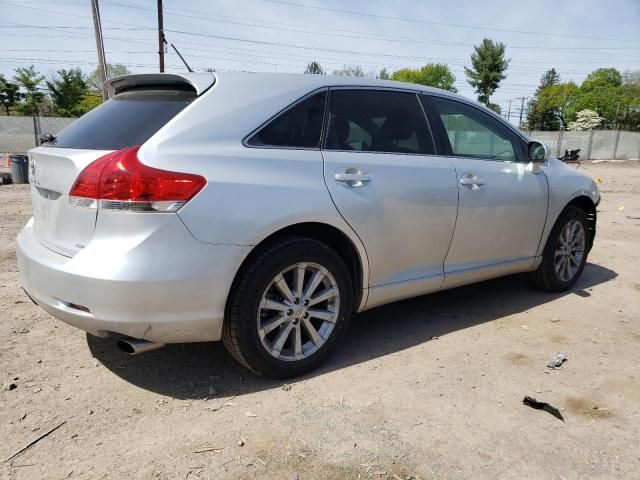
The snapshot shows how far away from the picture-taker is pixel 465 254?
12.4ft

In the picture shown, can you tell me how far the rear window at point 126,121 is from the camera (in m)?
2.67

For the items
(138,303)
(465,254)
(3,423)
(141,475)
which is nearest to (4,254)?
(3,423)

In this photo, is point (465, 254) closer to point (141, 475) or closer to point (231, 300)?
point (231, 300)

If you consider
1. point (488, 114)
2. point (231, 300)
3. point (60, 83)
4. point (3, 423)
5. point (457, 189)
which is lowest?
point (3, 423)

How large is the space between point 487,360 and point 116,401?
2.23 metres

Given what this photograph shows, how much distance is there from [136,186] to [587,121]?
265ft

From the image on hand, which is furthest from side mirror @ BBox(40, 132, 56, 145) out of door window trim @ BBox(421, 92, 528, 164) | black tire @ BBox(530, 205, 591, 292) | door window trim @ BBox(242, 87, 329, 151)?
black tire @ BBox(530, 205, 591, 292)

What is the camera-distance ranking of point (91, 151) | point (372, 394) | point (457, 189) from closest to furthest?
point (91, 151) < point (372, 394) < point (457, 189)

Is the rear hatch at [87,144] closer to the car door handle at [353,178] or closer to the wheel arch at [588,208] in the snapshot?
the car door handle at [353,178]

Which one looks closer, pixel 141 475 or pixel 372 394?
pixel 141 475

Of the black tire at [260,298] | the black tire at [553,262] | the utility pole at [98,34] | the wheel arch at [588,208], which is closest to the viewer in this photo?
the black tire at [260,298]

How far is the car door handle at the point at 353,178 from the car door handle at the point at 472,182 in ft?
2.90

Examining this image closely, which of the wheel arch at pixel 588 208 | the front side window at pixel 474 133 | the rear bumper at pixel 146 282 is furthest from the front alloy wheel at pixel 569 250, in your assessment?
the rear bumper at pixel 146 282

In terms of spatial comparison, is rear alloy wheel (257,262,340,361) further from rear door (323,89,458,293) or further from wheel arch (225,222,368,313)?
rear door (323,89,458,293)
